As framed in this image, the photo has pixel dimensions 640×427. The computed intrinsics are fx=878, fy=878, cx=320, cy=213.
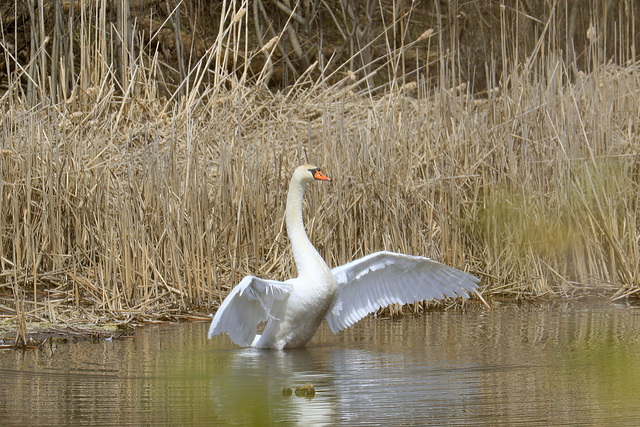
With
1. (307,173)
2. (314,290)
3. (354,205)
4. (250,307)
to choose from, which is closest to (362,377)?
(314,290)

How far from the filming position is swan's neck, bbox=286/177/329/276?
556 cm

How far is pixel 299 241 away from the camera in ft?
18.7

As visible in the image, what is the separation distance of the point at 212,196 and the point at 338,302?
1.98 metres

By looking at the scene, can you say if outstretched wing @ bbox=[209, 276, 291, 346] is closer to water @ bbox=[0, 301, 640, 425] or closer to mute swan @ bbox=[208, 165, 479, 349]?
mute swan @ bbox=[208, 165, 479, 349]

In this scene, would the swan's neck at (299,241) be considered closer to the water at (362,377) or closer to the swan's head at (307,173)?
the swan's head at (307,173)

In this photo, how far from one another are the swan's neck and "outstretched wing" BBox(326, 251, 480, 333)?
527mm

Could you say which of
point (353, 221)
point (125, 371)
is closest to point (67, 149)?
point (353, 221)

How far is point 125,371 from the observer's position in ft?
15.6

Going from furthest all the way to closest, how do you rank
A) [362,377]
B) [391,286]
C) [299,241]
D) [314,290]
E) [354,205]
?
[354,205], [391,286], [299,241], [314,290], [362,377]

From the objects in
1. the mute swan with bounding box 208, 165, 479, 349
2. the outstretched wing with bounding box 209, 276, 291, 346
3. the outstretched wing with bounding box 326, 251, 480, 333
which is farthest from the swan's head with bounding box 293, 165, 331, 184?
the outstretched wing with bounding box 209, 276, 291, 346

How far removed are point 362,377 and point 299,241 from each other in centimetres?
141

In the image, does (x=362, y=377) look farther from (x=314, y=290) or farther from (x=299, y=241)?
(x=299, y=241)

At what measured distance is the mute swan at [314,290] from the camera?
217 inches

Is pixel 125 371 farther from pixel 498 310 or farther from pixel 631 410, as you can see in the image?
pixel 498 310
